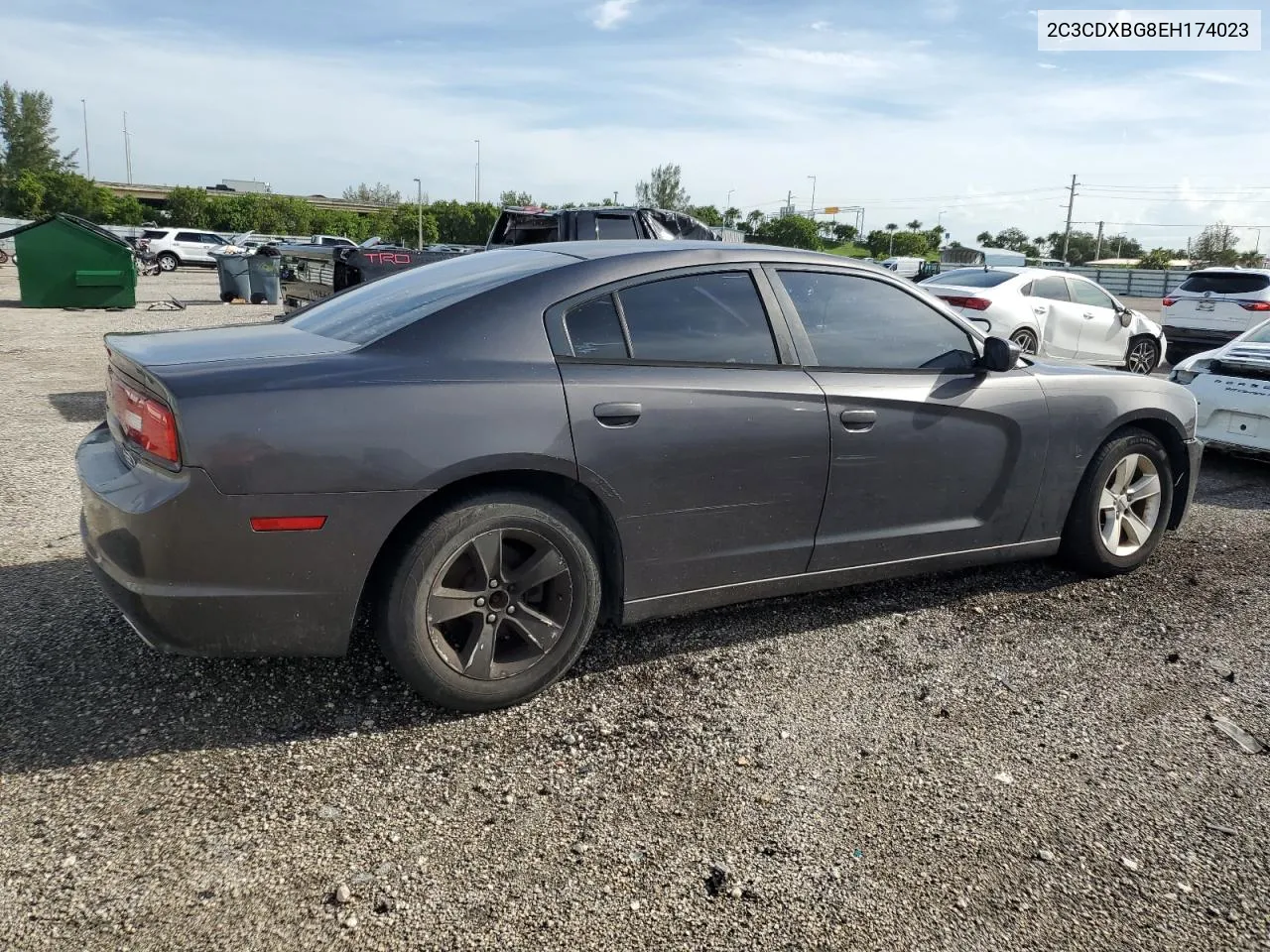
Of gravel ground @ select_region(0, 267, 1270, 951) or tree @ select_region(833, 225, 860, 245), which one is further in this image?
tree @ select_region(833, 225, 860, 245)

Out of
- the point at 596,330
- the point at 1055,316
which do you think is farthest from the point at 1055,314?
the point at 596,330

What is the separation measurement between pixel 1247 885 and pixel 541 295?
263 centimetres

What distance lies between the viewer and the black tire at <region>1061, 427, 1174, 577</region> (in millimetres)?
4461

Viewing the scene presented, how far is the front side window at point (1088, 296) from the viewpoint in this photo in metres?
13.0

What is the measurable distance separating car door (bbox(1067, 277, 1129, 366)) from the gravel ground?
960 cm

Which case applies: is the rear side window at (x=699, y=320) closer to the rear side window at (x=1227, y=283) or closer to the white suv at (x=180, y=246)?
the rear side window at (x=1227, y=283)

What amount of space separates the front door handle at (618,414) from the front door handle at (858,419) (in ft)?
2.86

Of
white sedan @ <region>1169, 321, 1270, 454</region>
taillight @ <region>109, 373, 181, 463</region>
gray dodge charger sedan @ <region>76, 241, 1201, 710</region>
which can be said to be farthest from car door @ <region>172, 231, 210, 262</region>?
taillight @ <region>109, 373, 181, 463</region>

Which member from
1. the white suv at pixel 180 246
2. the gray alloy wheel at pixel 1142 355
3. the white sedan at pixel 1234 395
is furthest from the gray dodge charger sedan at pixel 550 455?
the white suv at pixel 180 246

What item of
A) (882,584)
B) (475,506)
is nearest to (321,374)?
(475,506)

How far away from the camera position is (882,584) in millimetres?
4535

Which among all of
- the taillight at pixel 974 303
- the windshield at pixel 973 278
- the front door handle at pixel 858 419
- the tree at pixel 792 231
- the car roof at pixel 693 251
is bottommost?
the front door handle at pixel 858 419

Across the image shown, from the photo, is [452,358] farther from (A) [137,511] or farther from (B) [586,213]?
(B) [586,213]

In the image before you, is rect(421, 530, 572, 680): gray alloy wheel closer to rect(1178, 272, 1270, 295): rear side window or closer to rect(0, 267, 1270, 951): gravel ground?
rect(0, 267, 1270, 951): gravel ground
